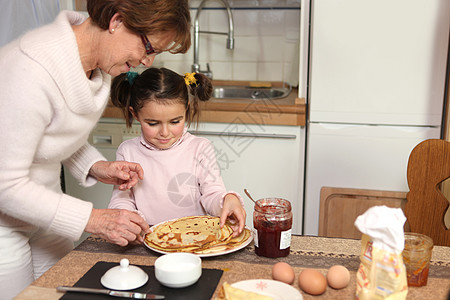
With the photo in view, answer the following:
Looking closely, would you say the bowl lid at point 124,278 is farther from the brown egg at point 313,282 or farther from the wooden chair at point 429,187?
the wooden chair at point 429,187

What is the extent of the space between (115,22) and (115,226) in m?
0.50

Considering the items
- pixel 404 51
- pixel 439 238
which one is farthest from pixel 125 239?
pixel 404 51

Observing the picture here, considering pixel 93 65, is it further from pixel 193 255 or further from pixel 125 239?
pixel 193 255

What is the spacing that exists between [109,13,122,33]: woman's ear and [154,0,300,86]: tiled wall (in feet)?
5.75

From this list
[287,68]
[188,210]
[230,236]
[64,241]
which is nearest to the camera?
[230,236]

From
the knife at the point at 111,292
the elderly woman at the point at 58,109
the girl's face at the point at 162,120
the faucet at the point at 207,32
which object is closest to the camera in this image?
the knife at the point at 111,292

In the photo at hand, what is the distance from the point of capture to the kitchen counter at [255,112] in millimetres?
2229

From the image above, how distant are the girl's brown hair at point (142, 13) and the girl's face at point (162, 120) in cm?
35

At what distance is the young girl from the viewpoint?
1.49m

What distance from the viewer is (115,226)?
1.09 m

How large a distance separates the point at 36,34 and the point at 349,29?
1506 millimetres

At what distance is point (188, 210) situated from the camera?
5.11ft

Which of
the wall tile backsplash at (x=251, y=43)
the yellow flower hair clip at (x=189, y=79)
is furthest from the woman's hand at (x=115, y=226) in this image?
the wall tile backsplash at (x=251, y=43)

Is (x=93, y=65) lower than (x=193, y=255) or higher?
higher
